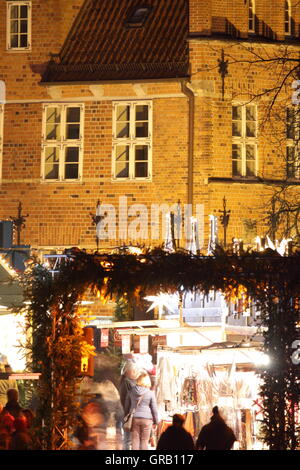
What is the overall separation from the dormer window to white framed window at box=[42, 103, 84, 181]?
2197 millimetres

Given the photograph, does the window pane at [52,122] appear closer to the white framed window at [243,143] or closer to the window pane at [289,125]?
the white framed window at [243,143]

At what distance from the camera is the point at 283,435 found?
1184 centimetres

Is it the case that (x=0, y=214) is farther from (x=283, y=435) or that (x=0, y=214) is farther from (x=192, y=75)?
(x=283, y=435)

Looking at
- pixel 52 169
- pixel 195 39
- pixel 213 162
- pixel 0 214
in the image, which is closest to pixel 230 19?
pixel 195 39

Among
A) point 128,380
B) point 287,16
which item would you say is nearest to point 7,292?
point 128,380

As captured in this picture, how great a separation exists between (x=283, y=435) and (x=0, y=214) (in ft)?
38.1

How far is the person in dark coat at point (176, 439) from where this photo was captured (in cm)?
1177

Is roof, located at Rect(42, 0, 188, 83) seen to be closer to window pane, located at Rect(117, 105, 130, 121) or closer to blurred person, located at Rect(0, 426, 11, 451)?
window pane, located at Rect(117, 105, 130, 121)

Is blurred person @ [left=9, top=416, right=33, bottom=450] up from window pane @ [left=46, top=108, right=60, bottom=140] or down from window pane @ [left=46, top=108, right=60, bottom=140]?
down

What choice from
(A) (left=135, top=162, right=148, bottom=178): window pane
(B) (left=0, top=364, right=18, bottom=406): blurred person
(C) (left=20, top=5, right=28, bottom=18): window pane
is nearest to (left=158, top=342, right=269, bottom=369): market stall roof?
(B) (left=0, top=364, right=18, bottom=406): blurred person

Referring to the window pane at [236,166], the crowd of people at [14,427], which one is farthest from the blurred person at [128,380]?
the window pane at [236,166]

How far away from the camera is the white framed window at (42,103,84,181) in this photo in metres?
22.2

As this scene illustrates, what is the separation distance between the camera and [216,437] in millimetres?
12164

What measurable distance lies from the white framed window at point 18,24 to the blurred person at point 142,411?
10071mm
